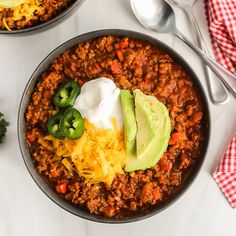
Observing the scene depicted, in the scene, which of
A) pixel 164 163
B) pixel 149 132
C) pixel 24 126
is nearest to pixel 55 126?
pixel 24 126

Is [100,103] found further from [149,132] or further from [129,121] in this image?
[149,132]

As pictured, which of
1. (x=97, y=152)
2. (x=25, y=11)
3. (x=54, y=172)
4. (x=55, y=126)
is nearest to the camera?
(x=97, y=152)

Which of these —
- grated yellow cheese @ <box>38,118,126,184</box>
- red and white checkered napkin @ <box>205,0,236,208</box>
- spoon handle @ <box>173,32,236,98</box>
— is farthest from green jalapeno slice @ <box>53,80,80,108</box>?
red and white checkered napkin @ <box>205,0,236,208</box>

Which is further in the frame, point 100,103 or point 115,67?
point 115,67

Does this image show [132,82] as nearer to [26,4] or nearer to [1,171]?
[26,4]

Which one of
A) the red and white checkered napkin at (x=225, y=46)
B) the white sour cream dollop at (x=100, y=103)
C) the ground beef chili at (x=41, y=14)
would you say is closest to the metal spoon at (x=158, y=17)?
the red and white checkered napkin at (x=225, y=46)

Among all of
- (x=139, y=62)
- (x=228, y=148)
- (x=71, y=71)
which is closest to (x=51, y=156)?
(x=71, y=71)

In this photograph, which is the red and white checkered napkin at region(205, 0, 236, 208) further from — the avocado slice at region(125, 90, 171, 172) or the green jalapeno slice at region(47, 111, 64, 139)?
the green jalapeno slice at region(47, 111, 64, 139)

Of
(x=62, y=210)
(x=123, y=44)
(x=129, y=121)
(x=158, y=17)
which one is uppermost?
(x=158, y=17)
